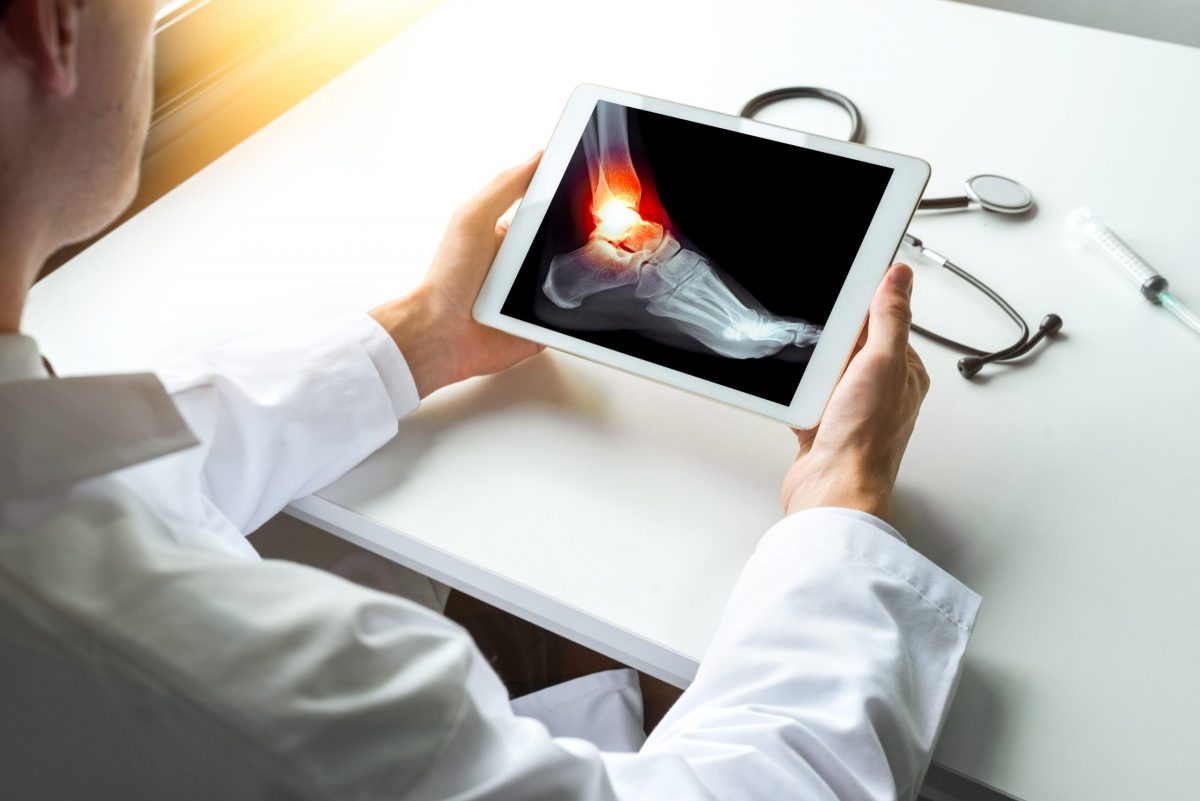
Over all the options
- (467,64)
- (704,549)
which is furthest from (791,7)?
(704,549)

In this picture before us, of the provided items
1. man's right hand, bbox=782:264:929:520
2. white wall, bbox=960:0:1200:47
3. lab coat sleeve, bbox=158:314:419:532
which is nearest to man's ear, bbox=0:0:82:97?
lab coat sleeve, bbox=158:314:419:532

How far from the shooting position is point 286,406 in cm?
97

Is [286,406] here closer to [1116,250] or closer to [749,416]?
[749,416]

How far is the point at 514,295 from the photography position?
1.06 metres

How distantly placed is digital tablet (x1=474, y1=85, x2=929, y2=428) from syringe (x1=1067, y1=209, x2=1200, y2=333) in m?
0.30

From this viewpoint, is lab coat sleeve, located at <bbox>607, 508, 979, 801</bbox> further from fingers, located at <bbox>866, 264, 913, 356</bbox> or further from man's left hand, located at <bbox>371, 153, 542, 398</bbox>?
man's left hand, located at <bbox>371, 153, 542, 398</bbox>

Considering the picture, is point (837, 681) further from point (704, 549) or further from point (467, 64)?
point (467, 64)

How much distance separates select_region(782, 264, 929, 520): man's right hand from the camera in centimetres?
89

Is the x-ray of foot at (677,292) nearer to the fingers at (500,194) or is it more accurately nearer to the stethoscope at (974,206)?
the fingers at (500,194)

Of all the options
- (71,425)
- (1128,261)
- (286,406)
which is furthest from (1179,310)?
(71,425)

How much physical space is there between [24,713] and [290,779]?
157 mm

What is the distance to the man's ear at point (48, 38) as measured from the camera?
56 centimetres

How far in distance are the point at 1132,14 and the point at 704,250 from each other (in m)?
Answer: 1.66

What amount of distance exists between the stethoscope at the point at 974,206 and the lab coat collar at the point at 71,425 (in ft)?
2.53
